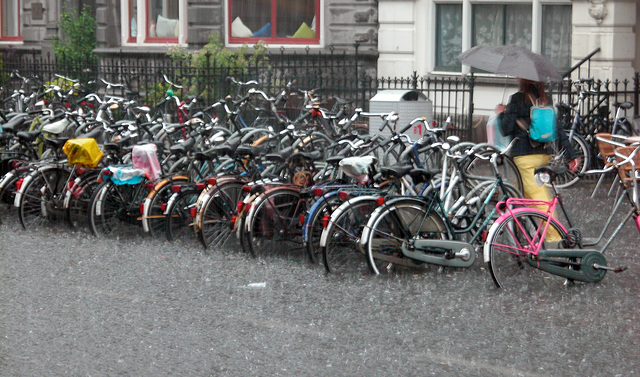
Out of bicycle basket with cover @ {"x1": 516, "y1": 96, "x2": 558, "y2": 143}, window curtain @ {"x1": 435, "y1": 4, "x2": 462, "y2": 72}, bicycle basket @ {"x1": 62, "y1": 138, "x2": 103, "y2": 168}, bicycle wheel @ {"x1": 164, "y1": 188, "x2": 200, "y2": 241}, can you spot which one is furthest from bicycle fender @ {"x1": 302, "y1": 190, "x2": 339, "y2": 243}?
window curtain @ {"x1": 435, "y1": 4, "x2": 462, "y2": 72}

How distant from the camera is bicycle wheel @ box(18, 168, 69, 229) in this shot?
10.7 metres

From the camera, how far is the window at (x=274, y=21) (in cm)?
2070

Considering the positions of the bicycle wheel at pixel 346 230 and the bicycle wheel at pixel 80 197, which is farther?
the bicycle wheel at pixel 80 197

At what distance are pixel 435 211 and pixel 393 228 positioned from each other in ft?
1.37

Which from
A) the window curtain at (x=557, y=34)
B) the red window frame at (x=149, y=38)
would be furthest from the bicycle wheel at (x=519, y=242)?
the red window frame at (x=149, y=38)

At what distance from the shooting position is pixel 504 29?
17.7 metres

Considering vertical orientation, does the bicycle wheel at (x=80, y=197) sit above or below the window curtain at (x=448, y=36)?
below

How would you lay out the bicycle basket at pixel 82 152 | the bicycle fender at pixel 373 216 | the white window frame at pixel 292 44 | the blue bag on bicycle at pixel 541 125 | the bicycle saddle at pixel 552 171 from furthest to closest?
the white window frame at pixel 292 44 < the bicycle basket at pixel 82 152 < the blue bag on bicycle at pixel 541 125 < the bicycle fender at pixel 373 216 < the bicycle saddle at pixel 552 171

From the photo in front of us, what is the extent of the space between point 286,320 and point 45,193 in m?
4.44

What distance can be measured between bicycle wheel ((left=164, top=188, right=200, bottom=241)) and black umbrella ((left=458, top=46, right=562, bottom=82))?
290cm

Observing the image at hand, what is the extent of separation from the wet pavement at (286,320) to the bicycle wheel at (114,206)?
0.60 meters

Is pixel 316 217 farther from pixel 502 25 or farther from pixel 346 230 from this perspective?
pixel 502 25

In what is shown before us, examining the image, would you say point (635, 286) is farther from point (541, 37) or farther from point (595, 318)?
point (541, 37)

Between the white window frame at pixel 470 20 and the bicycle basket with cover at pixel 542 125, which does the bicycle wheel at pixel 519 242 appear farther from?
the white window frame at pixel 470 20
